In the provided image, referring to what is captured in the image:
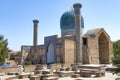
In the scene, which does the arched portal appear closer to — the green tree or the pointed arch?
the pointed arch

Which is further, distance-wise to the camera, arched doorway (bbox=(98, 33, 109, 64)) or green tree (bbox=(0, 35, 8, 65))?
arched doorway (bbox=(98, 33, 109, 64))

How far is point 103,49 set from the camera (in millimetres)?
39594

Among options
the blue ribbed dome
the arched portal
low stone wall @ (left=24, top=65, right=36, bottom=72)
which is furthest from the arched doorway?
low stone wall @ (left=24, top=65, right=36, bottom=72)

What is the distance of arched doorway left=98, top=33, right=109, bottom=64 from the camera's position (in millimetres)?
38812

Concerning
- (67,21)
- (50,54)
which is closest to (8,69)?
(50,54)

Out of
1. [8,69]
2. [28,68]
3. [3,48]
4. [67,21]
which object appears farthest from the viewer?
[67,21]

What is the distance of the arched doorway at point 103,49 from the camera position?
3881cm

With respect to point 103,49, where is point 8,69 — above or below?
below

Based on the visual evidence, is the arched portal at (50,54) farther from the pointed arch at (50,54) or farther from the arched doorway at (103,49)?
the arched doorway at (103,49)

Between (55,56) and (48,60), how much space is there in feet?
9.32

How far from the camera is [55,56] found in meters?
35.5

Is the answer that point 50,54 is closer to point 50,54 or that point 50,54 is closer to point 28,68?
point 50,54

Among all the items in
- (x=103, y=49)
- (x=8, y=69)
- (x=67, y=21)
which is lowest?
(x=8, y=69)

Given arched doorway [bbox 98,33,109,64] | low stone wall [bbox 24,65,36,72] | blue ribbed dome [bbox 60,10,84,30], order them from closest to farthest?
low stone wall [bbox 24,65,36,72], arched doorway [bbox 98,33,109,64], blue ribbed dome [bbox 60,10,84,30]
